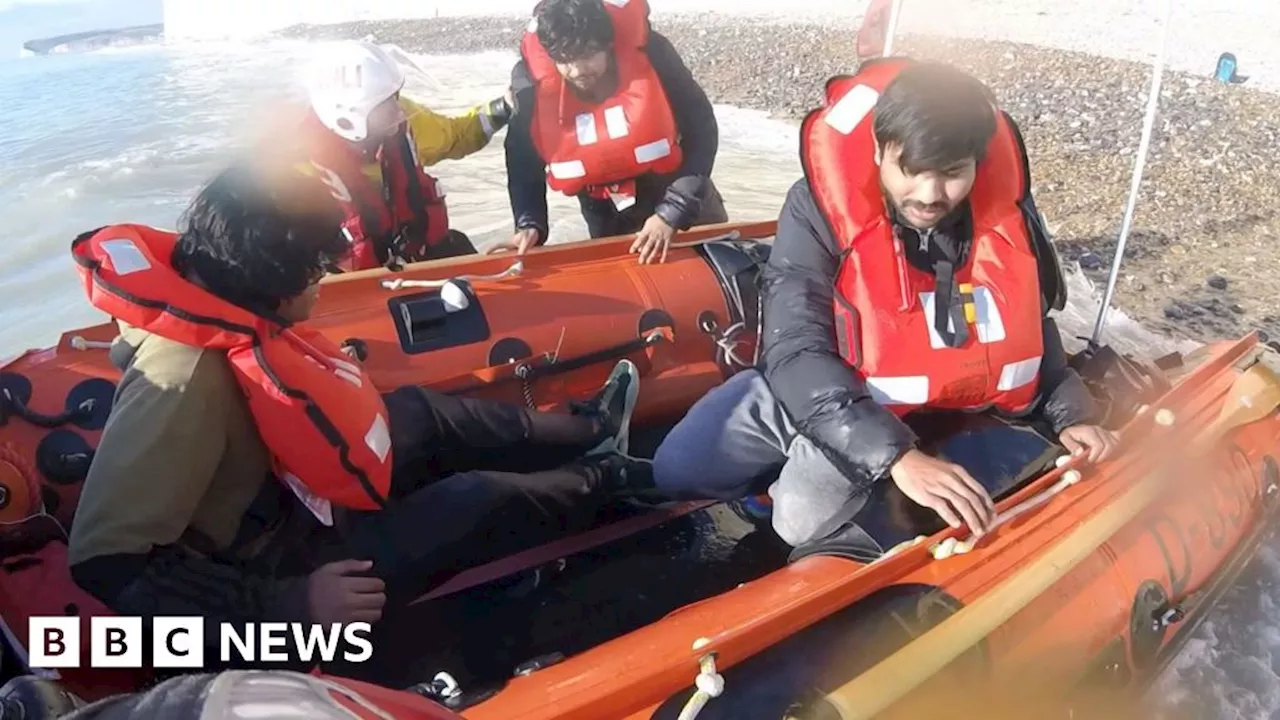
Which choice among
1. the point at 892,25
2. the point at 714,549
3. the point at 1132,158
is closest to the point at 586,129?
the point at 892,25

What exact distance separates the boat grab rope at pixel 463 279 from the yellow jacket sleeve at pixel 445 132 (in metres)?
0.67

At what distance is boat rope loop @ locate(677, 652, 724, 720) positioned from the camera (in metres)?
1.23

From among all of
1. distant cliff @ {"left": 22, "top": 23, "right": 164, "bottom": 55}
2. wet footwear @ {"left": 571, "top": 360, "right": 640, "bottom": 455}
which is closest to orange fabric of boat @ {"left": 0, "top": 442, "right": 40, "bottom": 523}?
wet footwear @ {"left": 571, "top": 360, "right": 640, "bottom": 455}

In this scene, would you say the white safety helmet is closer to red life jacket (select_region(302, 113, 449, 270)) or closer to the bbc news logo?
red life jacket (select_region(302, 113, 449, 270))

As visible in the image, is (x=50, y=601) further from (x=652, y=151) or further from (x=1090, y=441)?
(x=652, y=151)

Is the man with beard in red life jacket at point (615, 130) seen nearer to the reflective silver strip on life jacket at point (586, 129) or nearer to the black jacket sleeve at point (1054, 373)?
the reflective silver strip on life jacket at point (586, 129)

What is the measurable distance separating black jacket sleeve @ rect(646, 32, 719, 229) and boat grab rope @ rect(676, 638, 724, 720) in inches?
64.7

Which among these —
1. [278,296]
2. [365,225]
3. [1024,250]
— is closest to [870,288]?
[1024,250]

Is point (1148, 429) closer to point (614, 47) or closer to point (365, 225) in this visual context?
point (614, 47)

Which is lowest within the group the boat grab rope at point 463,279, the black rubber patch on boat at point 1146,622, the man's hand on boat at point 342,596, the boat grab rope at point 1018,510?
the black rubber patch on boat at point 1146,622

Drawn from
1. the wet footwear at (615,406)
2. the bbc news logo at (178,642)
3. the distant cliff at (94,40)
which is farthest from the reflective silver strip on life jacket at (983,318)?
the distant cliff at (94,40)

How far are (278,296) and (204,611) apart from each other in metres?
0.44

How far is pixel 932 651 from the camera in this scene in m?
1.36

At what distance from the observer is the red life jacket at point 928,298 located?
1770 mm
